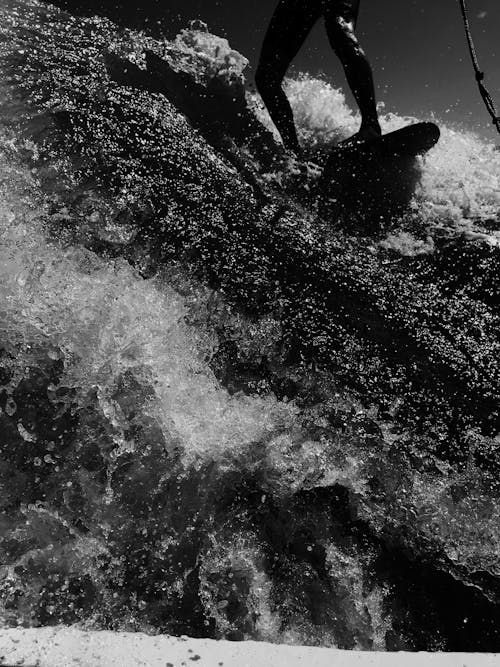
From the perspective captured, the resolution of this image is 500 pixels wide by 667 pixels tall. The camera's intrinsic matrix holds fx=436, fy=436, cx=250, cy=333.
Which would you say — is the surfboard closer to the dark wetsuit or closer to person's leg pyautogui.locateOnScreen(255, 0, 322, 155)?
the dark wetsuit

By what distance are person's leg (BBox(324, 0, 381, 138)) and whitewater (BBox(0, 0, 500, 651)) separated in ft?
1.57

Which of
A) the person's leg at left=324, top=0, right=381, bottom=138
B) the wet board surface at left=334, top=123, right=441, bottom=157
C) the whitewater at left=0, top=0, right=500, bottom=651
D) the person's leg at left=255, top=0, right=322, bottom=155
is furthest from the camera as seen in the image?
the person's leg at left=255, top=0, right=322, bottom=155

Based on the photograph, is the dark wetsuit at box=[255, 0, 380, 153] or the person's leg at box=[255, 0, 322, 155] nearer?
the dark wetsuit at box=[255, 0, 380, 153]

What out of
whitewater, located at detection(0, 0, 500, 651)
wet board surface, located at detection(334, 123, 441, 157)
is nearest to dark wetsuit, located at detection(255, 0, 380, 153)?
wet board surface, located at detection(334, 123, 441, 157)

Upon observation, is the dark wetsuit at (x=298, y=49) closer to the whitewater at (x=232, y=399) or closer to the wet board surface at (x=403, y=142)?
the wet board surface at (x=403, y=142)

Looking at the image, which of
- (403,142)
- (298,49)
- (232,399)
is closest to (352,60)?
(298,49)

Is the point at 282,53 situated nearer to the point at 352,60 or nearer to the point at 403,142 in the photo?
the point at 352,60

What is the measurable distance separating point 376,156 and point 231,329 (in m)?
1.37

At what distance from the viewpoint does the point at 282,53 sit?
2826 millimetres

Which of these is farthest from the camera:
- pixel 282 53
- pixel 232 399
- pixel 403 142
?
pixel 282 53

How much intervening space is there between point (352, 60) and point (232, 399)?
215 cm

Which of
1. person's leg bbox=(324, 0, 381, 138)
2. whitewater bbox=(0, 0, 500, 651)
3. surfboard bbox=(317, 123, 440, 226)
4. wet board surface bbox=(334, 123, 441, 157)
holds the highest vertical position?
person's leg bbox=(324, 0, 381, 138)

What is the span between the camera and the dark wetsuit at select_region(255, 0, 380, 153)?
8.45ft

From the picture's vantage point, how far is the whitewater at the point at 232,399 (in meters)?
1.40
